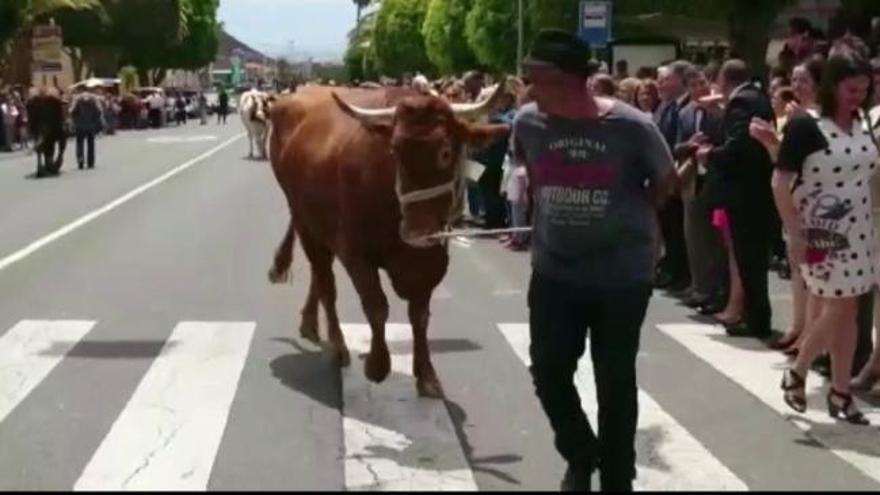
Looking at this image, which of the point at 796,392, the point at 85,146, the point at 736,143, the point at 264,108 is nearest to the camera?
the point at 796,392

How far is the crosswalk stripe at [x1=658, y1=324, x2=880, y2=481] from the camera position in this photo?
7738mm

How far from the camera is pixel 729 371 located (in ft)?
32.4

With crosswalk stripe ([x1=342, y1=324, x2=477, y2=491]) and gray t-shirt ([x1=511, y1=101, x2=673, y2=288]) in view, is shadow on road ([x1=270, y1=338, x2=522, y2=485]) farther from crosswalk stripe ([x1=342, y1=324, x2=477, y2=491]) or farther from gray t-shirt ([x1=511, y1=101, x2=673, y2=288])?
gray t-shirt ([x1=511, y1=101, x2=673, y2=288])

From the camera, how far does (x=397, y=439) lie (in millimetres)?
7934

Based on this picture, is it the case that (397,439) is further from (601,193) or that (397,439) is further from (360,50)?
(360,50)

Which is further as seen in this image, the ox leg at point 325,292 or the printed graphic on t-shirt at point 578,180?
the ox leg at point 325,292

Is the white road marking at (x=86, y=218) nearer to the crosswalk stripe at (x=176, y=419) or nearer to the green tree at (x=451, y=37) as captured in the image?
the crosswalk stripe at (x=176, y=419)

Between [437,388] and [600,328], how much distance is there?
2.68m

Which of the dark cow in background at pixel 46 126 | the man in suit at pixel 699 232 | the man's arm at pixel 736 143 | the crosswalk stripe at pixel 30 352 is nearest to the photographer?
the crosswalk stripe at pixel 30 352

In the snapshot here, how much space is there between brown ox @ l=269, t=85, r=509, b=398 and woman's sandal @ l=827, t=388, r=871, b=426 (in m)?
2.14

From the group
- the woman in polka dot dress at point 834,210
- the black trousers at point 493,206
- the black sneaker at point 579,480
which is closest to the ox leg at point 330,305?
the woman in polka dot dress at point 834,210

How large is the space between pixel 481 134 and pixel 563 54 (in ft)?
6.49

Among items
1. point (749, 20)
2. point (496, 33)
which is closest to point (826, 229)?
point (749, 20)

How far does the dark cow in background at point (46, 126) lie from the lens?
30328mm
